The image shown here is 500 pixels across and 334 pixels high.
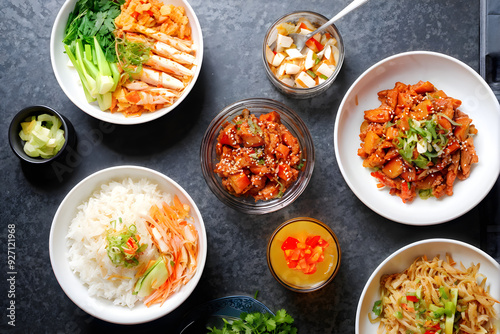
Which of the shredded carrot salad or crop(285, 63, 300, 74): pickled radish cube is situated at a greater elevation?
crop(285, 63, 300, 74): pickled radish cube

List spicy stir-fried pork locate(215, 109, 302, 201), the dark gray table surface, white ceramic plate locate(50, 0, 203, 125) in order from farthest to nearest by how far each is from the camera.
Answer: the dark gray table surface, white ceramic plate locate(50, 0, 203, 125), spicy stir-fried pork locate(215, 109, 302, 201)

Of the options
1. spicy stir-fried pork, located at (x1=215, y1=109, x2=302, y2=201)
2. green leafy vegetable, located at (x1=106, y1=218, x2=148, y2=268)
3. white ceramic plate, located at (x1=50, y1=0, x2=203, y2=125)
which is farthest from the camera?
white ceramic plate, located at (x1=50, y1=0, x2=203, y2=125)

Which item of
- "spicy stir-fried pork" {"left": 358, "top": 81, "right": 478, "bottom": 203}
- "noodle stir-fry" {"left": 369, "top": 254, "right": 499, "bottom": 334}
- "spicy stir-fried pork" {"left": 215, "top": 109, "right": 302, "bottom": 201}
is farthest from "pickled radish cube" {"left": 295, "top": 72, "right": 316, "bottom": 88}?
"noodle stir-fry" {"left": 369, "top": 254, "right": 499, "bottom": 334}

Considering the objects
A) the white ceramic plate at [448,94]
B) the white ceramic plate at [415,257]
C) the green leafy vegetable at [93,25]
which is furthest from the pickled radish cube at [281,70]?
the white ceramic plate at [415,257]

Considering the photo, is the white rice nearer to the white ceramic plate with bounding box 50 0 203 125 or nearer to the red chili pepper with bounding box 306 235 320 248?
the white ceramic plate with bounding box 50 0 203 125

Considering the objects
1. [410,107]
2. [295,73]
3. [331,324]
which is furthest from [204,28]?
[331,324]

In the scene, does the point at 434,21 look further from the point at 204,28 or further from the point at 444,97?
the point at 204,28

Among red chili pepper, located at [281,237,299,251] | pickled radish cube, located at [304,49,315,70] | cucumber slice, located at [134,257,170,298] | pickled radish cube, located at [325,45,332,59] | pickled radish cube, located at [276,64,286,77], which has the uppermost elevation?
pickled radish cube, located at [325,45,332,59]
